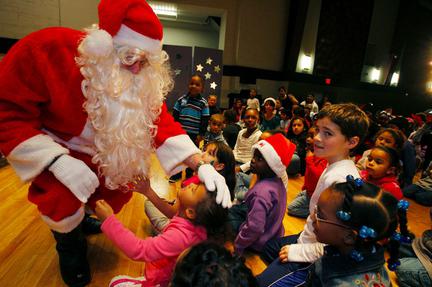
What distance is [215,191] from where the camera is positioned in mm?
1217

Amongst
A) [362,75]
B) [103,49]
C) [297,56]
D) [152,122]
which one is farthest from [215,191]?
[362,75]

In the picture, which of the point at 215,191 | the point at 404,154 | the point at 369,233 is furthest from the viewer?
the point at 404,154

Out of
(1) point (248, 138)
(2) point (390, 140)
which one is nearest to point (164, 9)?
(1) point (248, 138)

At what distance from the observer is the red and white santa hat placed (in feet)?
4.10

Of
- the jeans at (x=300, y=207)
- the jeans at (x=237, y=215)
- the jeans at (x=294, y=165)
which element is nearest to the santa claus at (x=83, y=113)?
the jeans at (x=237, y=215)

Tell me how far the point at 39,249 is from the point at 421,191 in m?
4.25

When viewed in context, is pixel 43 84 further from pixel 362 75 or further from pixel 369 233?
pixel 362 75

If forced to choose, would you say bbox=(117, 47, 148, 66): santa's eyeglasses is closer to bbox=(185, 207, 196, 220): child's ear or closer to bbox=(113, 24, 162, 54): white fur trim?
bbox=(113, 24, 162, 54): white fur trim

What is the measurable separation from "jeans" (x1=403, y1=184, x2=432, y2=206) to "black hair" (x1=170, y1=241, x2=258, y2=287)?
12.2ft

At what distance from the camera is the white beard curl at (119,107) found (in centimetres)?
127

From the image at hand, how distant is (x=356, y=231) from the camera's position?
40.8 inches

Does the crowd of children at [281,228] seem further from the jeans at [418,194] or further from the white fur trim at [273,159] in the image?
the jeans at [418,194]

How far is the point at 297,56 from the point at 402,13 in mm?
3390

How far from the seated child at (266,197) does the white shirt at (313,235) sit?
27 cm
